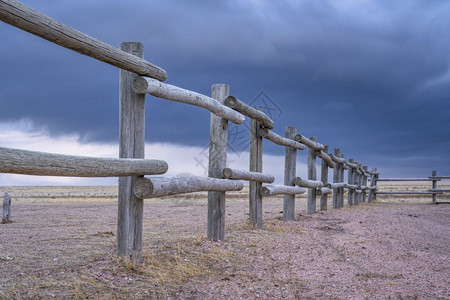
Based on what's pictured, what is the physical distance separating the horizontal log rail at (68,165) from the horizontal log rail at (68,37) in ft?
3.45

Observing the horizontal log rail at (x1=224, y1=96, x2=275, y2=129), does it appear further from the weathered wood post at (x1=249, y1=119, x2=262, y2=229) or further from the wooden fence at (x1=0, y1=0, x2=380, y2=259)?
the weathered wood post at (x1=249, y1=119, x2=262, y2=229)

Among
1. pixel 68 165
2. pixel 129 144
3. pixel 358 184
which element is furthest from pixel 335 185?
pixel 68 165

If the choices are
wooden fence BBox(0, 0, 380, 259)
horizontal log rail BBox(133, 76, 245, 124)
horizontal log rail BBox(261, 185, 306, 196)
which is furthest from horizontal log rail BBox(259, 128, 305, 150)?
horizontal log rail BBox(133, 76, 245, 124)

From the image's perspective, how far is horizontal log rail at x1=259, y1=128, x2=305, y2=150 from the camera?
28.0 ft

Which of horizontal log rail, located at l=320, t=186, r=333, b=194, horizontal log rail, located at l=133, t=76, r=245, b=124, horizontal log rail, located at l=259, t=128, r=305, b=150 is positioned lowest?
horizontal log rail, located at l=320, t=186, r=333, b=194

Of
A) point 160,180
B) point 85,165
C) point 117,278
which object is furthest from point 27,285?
point 160,180

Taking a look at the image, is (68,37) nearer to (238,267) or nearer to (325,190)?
(238,267)

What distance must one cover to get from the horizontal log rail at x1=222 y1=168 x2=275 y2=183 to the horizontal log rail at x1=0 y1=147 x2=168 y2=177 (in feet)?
7.23

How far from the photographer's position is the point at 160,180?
16.6 feet

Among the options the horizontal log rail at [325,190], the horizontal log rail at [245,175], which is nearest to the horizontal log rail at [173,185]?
the horizontal log rail at [245,175]

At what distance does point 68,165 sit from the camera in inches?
150

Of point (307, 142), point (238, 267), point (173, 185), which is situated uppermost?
point (307, 142)

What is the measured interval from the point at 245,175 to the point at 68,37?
445 centimetres

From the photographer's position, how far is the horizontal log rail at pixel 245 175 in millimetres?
7094
